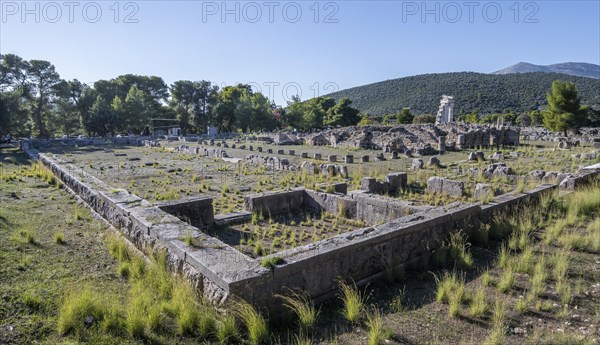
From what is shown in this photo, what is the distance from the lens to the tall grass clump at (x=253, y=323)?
4.04 m

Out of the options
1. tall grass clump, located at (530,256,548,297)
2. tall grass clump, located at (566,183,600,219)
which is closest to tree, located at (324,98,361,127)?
tall grass clump, located at (566,183,600,219)

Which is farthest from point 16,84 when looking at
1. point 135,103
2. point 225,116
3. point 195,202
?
point 195,202

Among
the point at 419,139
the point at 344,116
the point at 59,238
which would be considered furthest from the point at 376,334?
the point at 344,116

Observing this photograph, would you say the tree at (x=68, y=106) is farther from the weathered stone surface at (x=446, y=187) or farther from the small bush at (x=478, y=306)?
the small bush at (x=478, y=306)

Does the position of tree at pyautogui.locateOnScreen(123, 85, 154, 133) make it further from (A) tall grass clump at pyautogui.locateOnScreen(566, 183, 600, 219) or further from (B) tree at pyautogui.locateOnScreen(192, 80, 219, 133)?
(A) tall grass clump at pyautogui.locateOnScreen(566, 183, 600, 219)

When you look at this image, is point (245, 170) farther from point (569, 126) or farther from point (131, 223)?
point (569, 126)

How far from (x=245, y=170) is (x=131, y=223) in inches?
464

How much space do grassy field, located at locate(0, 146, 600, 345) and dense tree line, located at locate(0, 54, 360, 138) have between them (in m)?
43.6

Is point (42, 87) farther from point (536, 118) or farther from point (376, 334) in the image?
point (536, 118)

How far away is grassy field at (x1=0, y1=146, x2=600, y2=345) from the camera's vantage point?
161 inches

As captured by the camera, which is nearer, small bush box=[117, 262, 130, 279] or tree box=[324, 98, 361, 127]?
small bush box=[117, 262, 130, 279]

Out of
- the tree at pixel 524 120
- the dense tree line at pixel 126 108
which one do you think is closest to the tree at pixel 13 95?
the dense tree line at pixel 126 108

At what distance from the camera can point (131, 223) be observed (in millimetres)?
7449

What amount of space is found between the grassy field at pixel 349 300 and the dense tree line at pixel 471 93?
89938 mm
